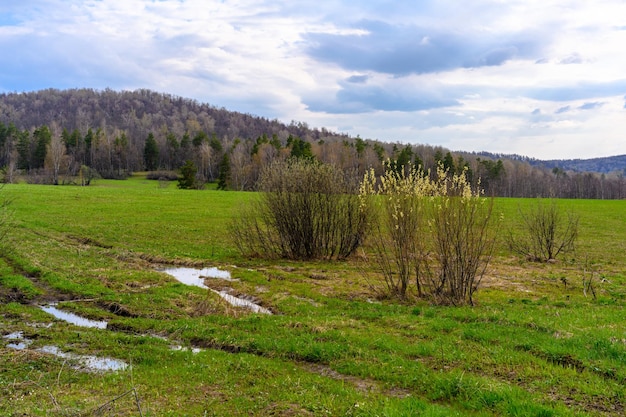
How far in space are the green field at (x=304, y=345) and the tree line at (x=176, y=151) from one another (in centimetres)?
3058

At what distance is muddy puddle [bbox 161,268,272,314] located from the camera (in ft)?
47.0

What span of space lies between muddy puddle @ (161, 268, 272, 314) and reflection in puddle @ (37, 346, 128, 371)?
525 cm

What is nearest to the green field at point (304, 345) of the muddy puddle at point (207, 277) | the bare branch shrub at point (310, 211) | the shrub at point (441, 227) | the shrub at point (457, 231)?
the muddy puddle at point (207, 277)

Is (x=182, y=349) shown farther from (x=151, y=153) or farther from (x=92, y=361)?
(x=151, y=153)

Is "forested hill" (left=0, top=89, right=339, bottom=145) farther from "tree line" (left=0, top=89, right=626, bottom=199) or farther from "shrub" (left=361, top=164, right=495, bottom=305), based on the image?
"shrub" (left=361, top=164, right=495, bottom=305)

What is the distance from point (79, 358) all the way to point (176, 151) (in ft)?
387

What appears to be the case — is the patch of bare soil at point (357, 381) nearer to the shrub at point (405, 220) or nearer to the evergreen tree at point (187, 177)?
the shrub at point (405, 220)

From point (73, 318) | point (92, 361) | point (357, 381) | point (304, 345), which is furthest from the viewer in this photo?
point (73, 318)

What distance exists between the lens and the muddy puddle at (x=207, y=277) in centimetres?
1432

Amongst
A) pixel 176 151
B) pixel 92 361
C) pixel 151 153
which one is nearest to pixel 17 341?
pixel 92 361

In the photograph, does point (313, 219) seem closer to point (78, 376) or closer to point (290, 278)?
point (290, 278)

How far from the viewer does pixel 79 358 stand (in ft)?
29.5

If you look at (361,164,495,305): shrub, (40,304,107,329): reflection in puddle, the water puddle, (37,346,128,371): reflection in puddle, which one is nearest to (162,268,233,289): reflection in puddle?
(40,304,107,329): reflection in puddle

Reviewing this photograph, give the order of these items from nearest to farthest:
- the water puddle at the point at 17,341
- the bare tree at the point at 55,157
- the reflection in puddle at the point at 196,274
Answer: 1. the water puddle at the point at 17,341
2. the reflection in puddle at the point at 196,274
3. the bare tree at the point at 55,157
